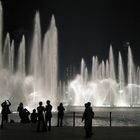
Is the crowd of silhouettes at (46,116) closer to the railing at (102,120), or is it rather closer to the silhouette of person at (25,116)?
the silhouette of person at (25,116)

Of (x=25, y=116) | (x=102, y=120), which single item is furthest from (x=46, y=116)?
(x=102, y=120)

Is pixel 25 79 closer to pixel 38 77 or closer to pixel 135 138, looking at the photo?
pixel 38 77

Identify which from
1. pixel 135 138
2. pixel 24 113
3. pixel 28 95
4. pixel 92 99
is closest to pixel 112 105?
→ pixel 92 99

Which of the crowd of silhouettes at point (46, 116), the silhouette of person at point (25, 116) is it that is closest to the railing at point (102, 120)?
the crowd of silhouettes at point (46, 116)

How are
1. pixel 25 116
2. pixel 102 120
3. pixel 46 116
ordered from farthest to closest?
1. pixel 102 120
2. pixel 25 116
3. pixel 46 116

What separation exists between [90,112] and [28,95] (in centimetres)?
5364

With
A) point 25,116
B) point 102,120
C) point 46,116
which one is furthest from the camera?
point 102,120

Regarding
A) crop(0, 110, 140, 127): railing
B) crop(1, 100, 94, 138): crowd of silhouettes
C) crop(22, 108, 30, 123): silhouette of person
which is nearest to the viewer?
crop(1, 100, 94, 138): crowd of silhouettes

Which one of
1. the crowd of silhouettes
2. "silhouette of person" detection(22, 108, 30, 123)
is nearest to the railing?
the crowd of silhouettes

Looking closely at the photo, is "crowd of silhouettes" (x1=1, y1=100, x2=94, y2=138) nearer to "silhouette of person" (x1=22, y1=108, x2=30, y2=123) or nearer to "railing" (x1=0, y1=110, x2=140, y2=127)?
"silhouette of person" (x1=22, y1=108, x2=30, y2=123)

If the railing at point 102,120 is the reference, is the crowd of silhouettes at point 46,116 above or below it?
above

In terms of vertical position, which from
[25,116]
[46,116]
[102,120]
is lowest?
[102,120]

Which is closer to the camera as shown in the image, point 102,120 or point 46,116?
point 46,116

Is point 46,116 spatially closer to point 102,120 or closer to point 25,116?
point 25,116
